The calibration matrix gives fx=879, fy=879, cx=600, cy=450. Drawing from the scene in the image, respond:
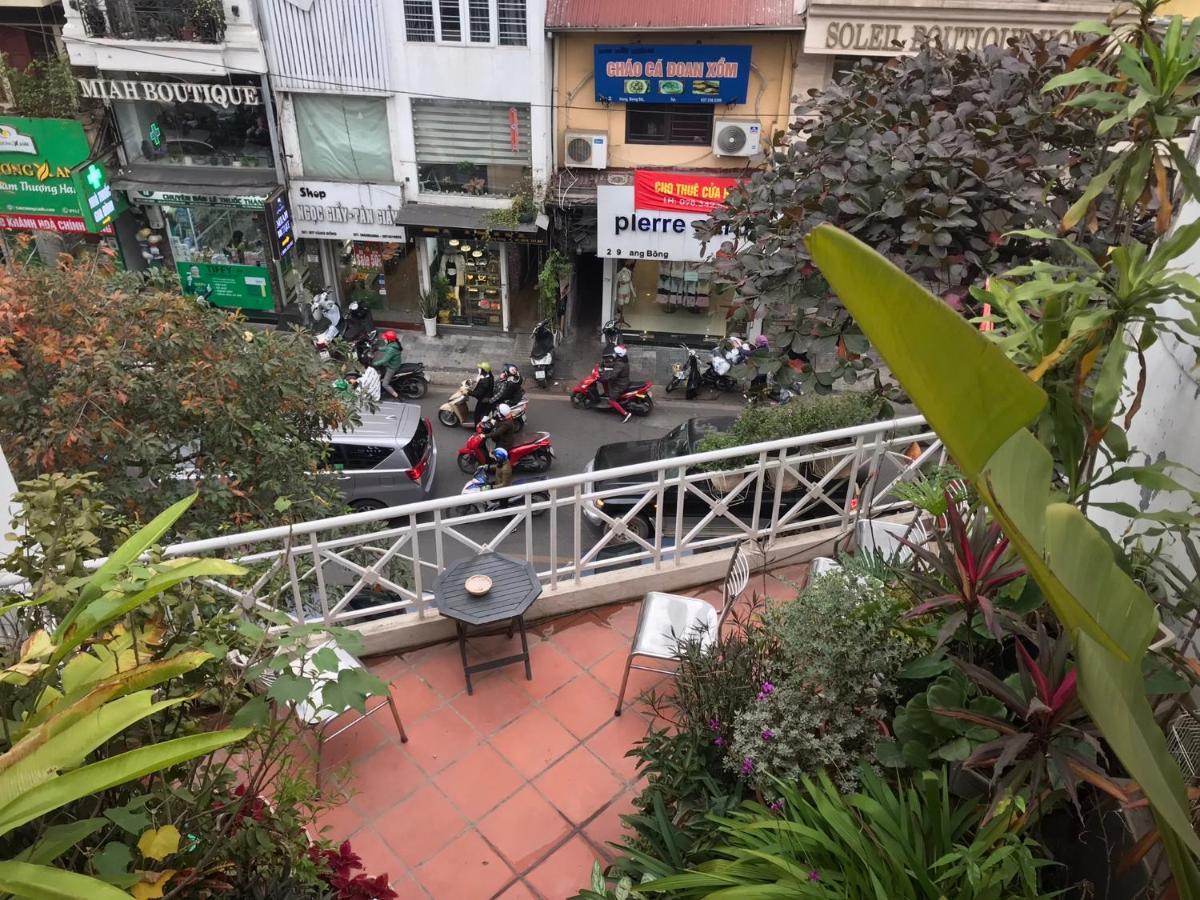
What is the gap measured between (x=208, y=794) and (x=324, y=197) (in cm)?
1459

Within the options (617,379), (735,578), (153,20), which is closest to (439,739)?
(735,578)

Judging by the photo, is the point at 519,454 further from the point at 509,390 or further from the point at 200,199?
the point at 200,199

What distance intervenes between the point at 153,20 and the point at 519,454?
31.4 ft

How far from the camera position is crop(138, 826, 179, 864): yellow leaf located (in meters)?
2.41

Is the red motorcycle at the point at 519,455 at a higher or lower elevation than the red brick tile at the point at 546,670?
lower

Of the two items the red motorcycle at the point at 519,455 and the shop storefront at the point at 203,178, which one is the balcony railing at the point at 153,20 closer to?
the shop storefront at the point at 203,178

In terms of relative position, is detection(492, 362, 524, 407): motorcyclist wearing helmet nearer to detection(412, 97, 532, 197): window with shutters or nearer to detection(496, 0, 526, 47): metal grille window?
detection(412, 97, 532, 197): window with shutters

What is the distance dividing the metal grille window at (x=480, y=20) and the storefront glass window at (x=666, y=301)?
172 inches

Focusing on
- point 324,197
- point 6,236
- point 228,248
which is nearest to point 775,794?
point 324,197

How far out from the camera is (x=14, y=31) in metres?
14.9

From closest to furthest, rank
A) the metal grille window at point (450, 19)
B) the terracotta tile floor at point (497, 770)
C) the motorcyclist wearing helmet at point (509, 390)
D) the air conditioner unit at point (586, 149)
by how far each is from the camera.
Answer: the terracotta tile floor at point (497, 770), the motorcyclist wearing helmet at point (509, 390), the metal grille window at point (450, 19), the air conditioner unit at point (586, 149)

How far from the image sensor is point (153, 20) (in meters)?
14.1

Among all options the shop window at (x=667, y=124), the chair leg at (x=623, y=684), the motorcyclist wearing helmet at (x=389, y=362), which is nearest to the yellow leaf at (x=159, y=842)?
the chair leg at (x=623, y=684)

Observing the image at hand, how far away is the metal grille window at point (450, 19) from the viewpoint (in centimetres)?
1369
